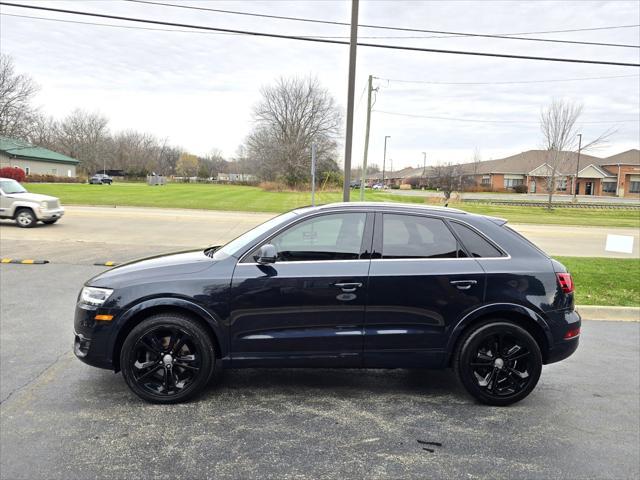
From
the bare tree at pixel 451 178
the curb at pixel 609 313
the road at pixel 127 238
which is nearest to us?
the curb at pixel 609 313

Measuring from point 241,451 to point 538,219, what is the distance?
2574cm

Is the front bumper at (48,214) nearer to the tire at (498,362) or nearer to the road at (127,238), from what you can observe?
the road at (127,238)

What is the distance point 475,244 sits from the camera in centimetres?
382

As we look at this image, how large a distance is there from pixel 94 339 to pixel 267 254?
155 cm

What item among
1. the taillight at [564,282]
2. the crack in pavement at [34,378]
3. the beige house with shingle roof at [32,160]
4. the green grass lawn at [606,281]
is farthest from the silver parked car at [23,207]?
the beige house with shingle roof at [32,160]

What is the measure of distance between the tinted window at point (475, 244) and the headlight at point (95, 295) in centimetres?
295

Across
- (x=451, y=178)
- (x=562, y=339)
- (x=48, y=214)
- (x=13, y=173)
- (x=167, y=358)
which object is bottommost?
(x=167, y=358)

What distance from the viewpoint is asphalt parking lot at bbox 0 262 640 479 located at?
282 cm

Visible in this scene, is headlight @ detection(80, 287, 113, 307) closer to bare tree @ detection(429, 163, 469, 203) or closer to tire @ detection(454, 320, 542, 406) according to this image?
tire @ detection(454, 320, 542, 406)

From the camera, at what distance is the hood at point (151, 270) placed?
3.60m

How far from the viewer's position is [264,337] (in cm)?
357

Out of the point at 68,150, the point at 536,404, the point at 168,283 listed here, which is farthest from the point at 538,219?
the point at 68,150

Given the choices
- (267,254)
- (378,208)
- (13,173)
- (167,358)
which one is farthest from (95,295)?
(13,173)

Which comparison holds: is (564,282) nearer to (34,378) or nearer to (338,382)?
(338,382)
